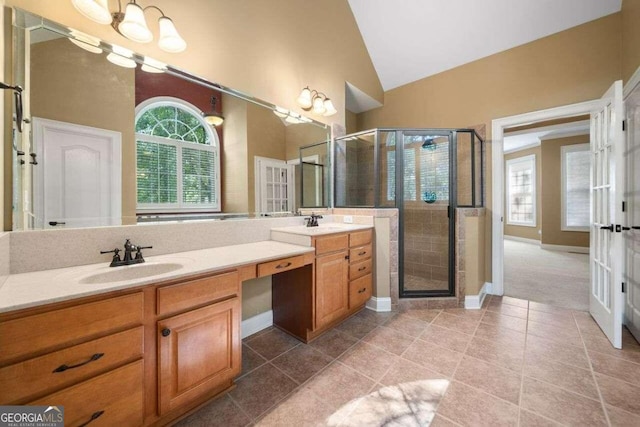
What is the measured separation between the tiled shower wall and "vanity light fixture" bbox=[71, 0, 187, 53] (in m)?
2.84

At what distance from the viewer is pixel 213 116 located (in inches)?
75.7

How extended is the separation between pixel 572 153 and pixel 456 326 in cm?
A: 621

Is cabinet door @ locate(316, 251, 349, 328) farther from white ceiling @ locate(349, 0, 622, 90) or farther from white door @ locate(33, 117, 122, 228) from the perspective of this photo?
white ceiling @ locate(349, 0, 622, 90)

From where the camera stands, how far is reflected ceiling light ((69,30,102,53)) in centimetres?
135

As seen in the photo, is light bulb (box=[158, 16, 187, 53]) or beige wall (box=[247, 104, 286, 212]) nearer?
light bulb (box=[158, 16, 187, 53])

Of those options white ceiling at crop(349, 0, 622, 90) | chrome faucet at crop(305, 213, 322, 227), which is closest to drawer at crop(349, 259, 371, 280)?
chrome faucet at crop(305, 213, 322, 227)

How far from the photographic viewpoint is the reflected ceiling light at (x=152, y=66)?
1595mm

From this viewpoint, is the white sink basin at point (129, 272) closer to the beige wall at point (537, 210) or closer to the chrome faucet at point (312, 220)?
the chrome faucet at point (312, 220)

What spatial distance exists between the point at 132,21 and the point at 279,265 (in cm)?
168

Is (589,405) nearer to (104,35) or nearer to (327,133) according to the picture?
(327,133)

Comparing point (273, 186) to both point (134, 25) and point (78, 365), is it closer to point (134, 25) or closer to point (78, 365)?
point (134, 25)

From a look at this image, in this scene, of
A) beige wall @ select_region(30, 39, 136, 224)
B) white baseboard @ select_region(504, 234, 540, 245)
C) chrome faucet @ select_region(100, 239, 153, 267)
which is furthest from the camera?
white baseboard @ select_region(504, 234, 540, 245)

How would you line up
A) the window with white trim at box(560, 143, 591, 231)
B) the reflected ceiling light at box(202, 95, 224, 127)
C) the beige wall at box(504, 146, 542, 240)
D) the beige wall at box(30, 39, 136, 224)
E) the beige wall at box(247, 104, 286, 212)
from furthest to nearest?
the beige wall at box(504, 146, 542, 240)
the window with white trim at box(560, 143, 591, 231)
the beige wall at box(247, 104, 286, 212)
the reflected ceiling light at box(202, 95, 224, 127)
the beige wall at box(30, 39, 136, 224)

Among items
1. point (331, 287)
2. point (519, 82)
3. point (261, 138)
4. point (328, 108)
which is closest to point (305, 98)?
point (328, 108)
